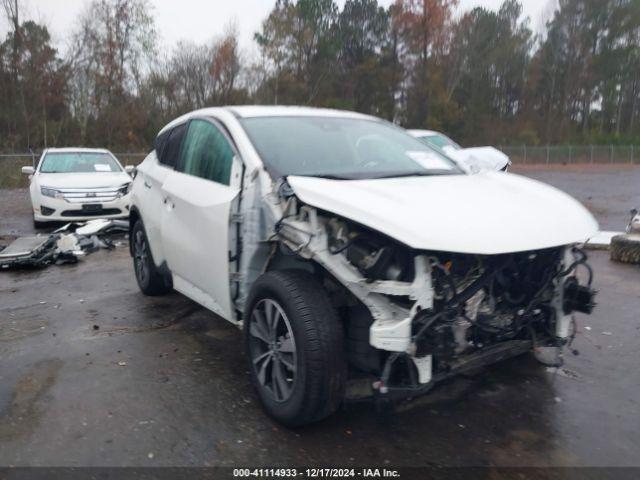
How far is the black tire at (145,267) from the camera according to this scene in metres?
5.68

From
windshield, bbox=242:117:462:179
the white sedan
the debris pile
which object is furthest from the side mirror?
the white sedan

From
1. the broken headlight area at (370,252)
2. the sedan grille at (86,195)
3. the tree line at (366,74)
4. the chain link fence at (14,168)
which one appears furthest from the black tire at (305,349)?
the tree line at (366,74)

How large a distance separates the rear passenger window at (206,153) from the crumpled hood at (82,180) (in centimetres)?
628

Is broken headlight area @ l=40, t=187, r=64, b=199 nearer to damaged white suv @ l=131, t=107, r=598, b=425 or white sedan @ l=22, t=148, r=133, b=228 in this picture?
white sedan @ l=22, t=148, r=133, b=228

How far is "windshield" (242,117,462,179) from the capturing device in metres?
3.79

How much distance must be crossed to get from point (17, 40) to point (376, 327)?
32.9m

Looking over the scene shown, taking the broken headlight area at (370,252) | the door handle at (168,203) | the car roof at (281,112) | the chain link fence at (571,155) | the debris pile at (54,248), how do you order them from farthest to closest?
Result: the chain link fence at (571,155) → the debris pile at (54,248) → the door handle at (168,203) → the car roof at (281,112) → the broken headlight area at (370,252)

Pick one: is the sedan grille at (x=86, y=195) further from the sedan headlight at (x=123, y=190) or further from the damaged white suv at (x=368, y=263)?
the damaged white suv at (x=368, y=263)

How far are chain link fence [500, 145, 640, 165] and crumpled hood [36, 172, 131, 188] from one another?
41286mm

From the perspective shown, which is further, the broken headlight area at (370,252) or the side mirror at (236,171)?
the side mirror at (236,171)

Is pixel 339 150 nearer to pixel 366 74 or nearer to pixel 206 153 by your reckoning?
pixel 206 153

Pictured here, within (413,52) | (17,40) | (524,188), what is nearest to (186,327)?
(524,188)

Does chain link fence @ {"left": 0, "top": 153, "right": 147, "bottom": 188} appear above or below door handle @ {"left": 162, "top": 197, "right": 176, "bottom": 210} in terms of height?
below

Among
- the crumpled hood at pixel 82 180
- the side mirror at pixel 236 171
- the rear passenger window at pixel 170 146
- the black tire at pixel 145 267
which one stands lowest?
the black tire at pixel 145 267
